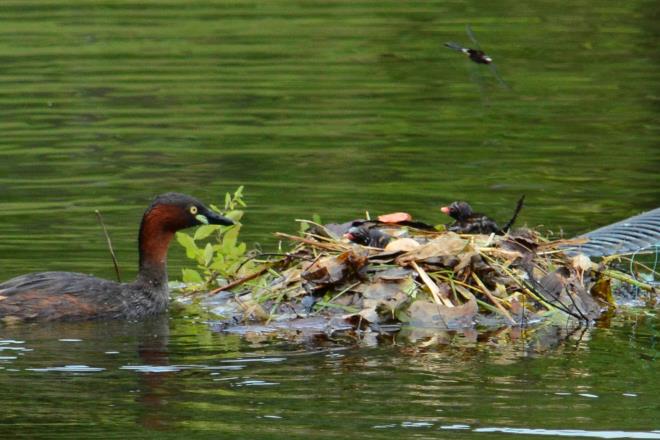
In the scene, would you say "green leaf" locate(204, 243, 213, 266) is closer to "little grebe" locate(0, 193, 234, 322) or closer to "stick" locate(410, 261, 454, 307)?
"little grebe" locate(0, 193, 234, 322)

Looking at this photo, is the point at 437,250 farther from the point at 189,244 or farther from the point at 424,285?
the point at 189,244

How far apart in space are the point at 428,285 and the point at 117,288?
77.3 inches

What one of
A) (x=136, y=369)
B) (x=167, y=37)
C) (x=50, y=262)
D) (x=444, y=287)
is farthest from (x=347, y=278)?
(x=167, y=37)

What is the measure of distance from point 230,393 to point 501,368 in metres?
1.42

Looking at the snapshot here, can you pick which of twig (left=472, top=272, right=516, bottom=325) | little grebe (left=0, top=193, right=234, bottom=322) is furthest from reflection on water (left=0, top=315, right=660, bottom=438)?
little grebe (left=0, top=193, right=234, bottom=322)

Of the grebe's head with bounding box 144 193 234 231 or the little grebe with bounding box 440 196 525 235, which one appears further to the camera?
the grebe's head with bounding box 144 193 234 231

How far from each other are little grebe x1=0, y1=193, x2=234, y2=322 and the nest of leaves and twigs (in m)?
0.56

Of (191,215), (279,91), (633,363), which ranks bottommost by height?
(633,363)

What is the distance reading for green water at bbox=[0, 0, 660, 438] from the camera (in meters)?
7.73

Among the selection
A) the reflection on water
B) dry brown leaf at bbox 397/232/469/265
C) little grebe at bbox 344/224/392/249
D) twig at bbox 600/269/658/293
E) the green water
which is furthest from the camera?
twig at bbox 600/269/658/293

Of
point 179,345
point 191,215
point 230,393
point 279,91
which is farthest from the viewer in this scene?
point 279,91

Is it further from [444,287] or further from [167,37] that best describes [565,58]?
[444,287]

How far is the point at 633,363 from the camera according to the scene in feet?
28.0

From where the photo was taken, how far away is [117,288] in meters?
10.2
